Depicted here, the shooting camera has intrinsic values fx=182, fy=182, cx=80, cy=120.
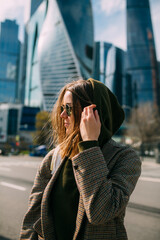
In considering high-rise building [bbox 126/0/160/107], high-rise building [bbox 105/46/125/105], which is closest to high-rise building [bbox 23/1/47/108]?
high-rise building [bbox 126/0/160/107]

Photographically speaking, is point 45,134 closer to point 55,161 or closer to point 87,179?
point 55,161

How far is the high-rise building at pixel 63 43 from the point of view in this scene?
6762cm

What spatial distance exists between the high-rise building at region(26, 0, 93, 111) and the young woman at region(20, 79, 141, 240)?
66.4 metres

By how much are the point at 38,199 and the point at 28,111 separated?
64639mm

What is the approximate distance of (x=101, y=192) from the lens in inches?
32.4

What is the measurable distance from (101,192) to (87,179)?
8 cm

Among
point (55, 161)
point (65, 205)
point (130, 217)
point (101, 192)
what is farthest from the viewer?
point (130, 217)

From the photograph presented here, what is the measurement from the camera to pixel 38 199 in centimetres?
116

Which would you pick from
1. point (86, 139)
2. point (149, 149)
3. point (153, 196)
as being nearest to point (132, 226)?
point (153, 196)

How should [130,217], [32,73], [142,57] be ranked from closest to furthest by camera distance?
[130,217]
[142,57]
[32,73]

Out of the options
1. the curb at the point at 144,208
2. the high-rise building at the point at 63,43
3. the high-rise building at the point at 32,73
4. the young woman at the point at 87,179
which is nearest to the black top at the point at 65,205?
the young woman at the point at 87,179

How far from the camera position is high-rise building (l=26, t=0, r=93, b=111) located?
67.6 metres

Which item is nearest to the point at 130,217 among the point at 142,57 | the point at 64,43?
the point at 64,43

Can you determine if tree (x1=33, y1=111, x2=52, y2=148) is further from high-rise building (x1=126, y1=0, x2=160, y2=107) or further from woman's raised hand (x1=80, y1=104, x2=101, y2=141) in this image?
high-rise building (x1=126, y1=0, x2=160, y2=107)
